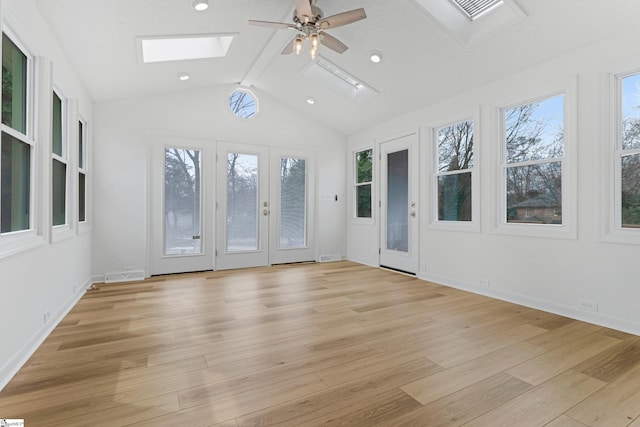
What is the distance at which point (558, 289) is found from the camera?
3.15 metres

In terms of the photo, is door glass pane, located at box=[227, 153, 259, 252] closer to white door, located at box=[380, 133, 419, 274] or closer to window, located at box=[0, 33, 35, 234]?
white door, located at box=[380, 133, 419, 274]

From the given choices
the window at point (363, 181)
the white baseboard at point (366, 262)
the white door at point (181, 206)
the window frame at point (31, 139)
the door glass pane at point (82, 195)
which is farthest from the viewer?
the window at point (363, 181)

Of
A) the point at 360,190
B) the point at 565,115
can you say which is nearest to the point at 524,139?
Result: the point at 565,115

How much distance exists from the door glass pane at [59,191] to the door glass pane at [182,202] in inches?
61.9

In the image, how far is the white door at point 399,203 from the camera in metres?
4.82

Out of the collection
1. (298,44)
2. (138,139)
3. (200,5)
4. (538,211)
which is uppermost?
(200,5)

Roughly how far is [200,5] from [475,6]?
257 centimetres

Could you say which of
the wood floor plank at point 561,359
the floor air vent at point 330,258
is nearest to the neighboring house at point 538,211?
the wood floor plank at point 561,359

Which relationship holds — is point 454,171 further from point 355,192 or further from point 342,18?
point 342,18

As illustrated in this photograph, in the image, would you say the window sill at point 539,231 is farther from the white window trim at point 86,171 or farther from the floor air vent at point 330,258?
the white window trim at point 86,171

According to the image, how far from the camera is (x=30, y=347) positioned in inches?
87.7

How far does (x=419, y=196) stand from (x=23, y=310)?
4371 mm

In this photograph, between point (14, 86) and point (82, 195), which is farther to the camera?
point (82, 195)

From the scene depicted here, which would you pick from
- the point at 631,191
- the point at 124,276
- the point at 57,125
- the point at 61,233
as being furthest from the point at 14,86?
the point at 631,191
